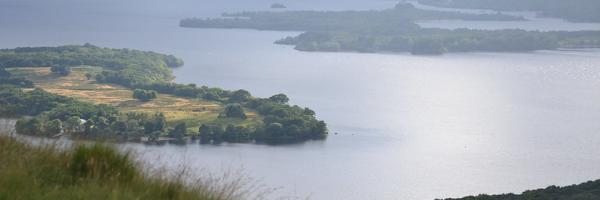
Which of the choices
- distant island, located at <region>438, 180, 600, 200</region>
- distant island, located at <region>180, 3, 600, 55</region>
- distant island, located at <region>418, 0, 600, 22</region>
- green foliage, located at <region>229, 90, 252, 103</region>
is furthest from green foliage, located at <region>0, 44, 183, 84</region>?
distant island, located at <region>418, 0, 600, 22</region>

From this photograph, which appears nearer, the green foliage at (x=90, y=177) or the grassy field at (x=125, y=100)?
the green foliage at (x=90, y=177)

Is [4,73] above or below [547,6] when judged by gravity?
below

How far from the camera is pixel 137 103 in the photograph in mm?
26297

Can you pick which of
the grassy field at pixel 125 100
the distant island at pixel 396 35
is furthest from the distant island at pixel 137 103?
the distant island at pixel 396 35

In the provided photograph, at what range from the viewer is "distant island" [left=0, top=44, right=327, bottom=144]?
21.1m

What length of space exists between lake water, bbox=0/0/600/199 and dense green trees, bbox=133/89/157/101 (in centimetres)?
408

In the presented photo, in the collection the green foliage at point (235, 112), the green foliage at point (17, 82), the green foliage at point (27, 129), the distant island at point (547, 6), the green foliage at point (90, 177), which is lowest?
the green foliage at point (90, 177)

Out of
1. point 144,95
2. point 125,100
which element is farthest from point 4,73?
point 144,95

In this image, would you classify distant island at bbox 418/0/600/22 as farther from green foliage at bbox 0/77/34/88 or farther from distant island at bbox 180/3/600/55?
green foliage at bbox 0/77/34/88

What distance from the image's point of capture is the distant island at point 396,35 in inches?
1855

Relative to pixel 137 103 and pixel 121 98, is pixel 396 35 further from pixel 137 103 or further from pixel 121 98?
pixel 137 103

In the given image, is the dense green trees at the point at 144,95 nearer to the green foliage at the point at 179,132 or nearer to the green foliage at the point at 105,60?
the green foliage at the point at 105,60

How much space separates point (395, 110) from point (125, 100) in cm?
780

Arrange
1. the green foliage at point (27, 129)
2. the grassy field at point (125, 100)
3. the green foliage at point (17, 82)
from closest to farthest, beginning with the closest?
the green foliage at point (27, 129)
the grassy field at point (125, 100)
the green foliage at point (17, 82)
